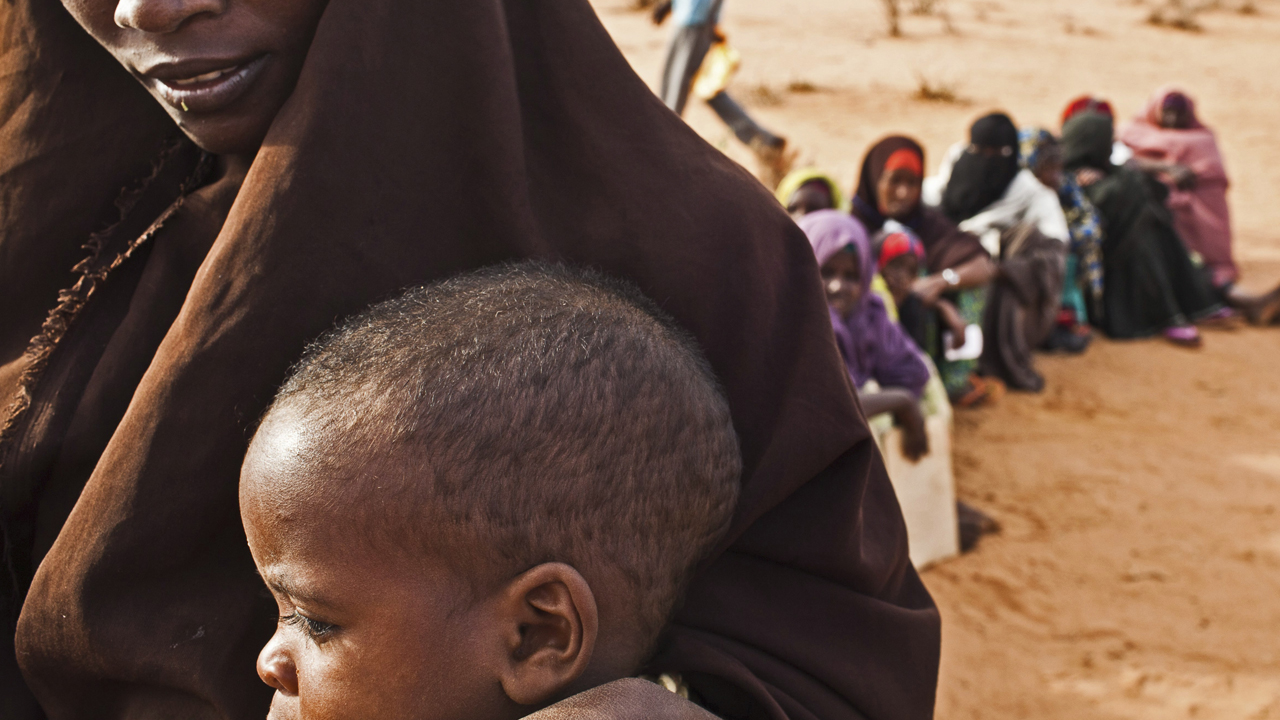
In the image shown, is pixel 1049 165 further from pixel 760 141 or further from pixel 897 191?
pixel 760 141

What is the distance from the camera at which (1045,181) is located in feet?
Answer: 23.2

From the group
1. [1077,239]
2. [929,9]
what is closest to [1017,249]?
[1077,239]

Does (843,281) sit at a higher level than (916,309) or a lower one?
higher

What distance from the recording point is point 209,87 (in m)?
1.35

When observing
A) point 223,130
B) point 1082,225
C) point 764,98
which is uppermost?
point 223,130

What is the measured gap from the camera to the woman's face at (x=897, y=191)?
18.5 ft

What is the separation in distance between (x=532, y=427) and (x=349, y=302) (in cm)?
42

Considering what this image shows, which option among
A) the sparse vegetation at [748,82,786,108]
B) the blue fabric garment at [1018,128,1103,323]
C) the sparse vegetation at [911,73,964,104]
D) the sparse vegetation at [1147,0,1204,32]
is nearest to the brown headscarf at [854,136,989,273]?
the blue fabric garment at [1018,128,1103,323]

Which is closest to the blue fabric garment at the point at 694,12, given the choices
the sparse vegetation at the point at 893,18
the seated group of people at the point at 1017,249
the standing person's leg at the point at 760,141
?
the standing person's leg at the point at 760,141

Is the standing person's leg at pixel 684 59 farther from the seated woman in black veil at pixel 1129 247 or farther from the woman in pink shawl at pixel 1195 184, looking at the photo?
the woman in pink shawl at pixel 1195 184

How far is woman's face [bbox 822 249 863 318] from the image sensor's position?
13.4 feet

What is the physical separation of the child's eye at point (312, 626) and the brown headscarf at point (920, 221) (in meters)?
5.05

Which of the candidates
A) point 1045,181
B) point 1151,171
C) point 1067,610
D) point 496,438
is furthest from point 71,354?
point 1151,171

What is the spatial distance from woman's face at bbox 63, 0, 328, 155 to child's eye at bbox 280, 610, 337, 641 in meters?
0.68
